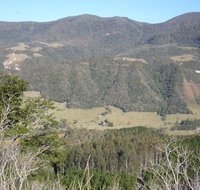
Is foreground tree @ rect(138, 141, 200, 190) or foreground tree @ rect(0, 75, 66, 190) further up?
foreground tree @ rect(138, 141, 200, 190)

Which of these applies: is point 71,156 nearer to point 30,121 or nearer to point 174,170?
point 30,121

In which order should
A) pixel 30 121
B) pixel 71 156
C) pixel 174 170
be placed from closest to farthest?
pixel 174 170, pixel 30 121, pixel 71 156

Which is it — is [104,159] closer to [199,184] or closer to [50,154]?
[50,154]

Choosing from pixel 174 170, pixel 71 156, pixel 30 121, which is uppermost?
pixel 174 170

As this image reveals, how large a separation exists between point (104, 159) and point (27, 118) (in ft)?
320

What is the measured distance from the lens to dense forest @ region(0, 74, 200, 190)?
35.9 ft

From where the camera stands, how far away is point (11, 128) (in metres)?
30.1

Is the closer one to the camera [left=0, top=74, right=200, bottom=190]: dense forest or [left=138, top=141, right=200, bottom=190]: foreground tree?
[left=138, top=141, right=200, bottom=190]: foreground tree

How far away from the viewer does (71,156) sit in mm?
126375

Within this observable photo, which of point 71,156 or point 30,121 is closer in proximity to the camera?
point 30,121

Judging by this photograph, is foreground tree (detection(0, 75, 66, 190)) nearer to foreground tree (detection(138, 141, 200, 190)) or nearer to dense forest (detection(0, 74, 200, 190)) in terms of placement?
dense forest (detection(0, 74, 200, 190))

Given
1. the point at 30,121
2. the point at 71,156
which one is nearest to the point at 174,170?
the point at 30,121

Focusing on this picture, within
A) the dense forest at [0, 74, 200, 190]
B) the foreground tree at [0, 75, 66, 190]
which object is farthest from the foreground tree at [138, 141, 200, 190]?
the foreground tree at [0, 75, 66, 190]

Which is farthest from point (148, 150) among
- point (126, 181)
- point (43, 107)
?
point (43, 107)
